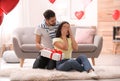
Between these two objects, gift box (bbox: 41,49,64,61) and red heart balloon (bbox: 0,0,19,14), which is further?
gift box (bbox: 41,49,64,61)

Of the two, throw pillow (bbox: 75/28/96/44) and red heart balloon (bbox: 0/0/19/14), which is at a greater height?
red heart balloon (bbox: 0/0/19/14)

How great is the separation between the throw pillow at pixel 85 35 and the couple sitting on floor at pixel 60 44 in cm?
180

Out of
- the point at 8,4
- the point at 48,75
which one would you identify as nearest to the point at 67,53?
the point at 48,75

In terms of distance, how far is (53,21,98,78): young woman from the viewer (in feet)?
11.2

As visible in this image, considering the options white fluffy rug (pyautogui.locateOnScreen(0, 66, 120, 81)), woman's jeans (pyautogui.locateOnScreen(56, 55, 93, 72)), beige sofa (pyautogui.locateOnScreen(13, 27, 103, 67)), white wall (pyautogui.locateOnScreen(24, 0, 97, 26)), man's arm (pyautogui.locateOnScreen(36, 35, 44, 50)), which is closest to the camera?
white fluffy rug (pyautogui.locateOnScreen(0, 66, 120, 81))

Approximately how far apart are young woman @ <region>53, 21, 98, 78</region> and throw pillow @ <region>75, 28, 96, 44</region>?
6.90 feet

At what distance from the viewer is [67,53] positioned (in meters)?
3.73

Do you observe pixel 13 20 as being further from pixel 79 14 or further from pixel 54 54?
pixel 54 54

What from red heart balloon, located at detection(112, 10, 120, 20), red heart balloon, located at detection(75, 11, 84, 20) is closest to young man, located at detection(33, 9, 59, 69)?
red heart balloon, located at detection(75, 11, 84, 20)

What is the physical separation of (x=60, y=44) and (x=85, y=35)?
93.6 inches

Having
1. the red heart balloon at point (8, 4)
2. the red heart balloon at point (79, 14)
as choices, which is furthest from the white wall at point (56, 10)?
the red heart balloon at point (8, 4)

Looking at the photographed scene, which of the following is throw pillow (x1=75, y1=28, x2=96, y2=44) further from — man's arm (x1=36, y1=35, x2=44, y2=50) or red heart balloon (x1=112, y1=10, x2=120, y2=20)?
man's arm (x1=36, y1=35, x2=44, y2=50)

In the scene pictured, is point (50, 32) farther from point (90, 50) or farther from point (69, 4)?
point (69, 4)

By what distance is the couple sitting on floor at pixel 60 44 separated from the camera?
11.2 ft
